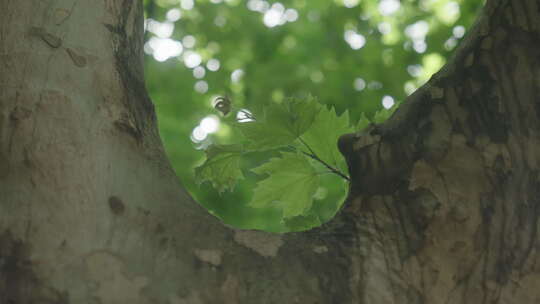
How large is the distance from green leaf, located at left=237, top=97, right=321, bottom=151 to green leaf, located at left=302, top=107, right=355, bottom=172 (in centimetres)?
5

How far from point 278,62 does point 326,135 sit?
12.9 feet

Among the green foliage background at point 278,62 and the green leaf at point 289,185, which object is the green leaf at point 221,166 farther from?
the green foliage background at point 278,62

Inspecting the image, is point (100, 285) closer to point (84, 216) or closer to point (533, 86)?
point (84, 216)

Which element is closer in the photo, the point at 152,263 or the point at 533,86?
the point at 152,263

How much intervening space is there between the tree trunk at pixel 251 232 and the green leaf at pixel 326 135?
0.51 ft

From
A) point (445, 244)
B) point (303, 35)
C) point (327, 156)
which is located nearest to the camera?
point (445, 244)

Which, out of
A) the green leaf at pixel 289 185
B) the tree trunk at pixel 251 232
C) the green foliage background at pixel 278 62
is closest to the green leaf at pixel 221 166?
the green leaf at pixel 289 185

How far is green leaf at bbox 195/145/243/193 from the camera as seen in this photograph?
1.08 m

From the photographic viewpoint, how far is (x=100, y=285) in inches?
25.7

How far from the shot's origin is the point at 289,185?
3.63ft

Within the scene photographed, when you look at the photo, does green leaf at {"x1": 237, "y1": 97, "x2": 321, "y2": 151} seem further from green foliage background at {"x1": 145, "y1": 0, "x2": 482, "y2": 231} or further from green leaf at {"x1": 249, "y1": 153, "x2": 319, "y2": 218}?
green foliage background at {"x1": 145, "y1": 0, "x2": 482, "y2": 231}

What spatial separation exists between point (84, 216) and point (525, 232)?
0.65 m

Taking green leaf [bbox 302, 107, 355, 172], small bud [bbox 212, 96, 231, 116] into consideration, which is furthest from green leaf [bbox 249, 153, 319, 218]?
small bud [bbox 212, 96, 231, 116]

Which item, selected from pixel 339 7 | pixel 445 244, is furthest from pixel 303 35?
pixel 445 244
